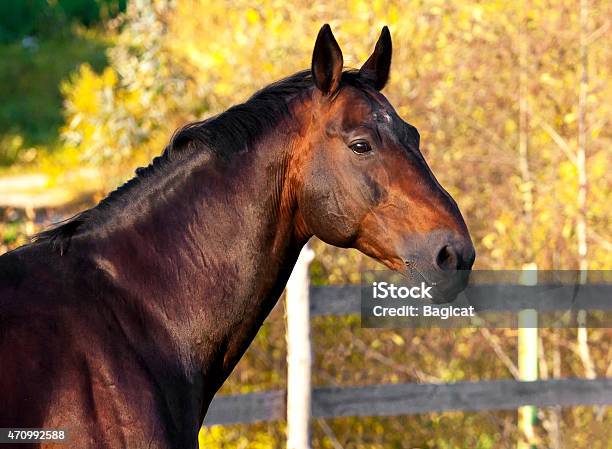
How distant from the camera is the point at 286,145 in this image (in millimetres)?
3090

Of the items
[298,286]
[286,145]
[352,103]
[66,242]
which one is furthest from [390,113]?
[298,286]

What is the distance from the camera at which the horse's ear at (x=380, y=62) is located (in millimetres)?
3301

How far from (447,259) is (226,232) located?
626mm

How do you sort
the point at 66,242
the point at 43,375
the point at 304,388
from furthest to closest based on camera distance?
the point at 304,388, the point at 66,242, the point at 43,375

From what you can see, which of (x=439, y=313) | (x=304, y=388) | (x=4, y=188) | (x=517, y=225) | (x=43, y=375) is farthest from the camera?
(x=4, y=188)

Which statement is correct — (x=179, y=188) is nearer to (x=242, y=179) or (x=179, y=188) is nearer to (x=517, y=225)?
(x=242, y=179)

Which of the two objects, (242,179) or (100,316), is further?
(242,179)

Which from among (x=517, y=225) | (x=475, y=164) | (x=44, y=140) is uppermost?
(x=44, y=140)

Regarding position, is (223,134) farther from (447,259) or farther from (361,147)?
(447,259)

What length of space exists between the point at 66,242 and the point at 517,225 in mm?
4885

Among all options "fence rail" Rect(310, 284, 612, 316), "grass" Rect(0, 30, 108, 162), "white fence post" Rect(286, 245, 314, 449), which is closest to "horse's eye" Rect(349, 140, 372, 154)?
"white fence post" Rect(286, 245, 314, 449)

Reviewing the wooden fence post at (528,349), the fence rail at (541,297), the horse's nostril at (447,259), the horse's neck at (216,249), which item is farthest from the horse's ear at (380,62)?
the wooden fence post at (528,349)

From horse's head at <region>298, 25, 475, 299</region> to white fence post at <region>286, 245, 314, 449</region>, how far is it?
2.22 m

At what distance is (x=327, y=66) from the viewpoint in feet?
10.2
